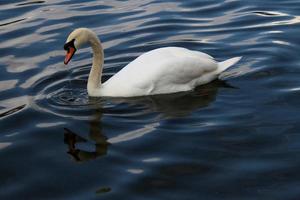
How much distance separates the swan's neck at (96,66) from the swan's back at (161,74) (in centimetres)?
13

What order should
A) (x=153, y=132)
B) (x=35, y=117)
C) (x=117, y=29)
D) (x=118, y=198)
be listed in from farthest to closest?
(x=117, y=29)
(x=35, y=117)
(x=153, y=132)
(x=118, y=198)

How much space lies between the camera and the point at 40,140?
783cm

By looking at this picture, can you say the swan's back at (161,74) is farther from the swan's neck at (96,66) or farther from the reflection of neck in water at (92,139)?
the reflection of neck in water at (92,139)

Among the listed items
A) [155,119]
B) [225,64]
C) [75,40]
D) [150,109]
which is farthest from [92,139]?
[225,64]

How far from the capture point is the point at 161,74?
8945 mm

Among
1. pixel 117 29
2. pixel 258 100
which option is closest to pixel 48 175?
pixel 258 100

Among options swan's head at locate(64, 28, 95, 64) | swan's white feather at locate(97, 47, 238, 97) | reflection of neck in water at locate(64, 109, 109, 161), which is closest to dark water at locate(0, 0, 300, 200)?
reflection of neck in water at locate(64, 109, 109, 161)

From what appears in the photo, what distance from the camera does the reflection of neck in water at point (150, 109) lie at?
7.51 m

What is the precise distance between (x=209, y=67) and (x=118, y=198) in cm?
350

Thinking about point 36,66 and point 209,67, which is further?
point 36,66

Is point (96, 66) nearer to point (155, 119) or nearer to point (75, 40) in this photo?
point (75, 40)

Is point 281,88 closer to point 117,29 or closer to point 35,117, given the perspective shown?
point 35,117

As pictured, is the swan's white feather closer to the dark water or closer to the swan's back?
the swan's back

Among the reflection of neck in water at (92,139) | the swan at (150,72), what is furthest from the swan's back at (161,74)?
the reflection of neck in water at (92,139)
